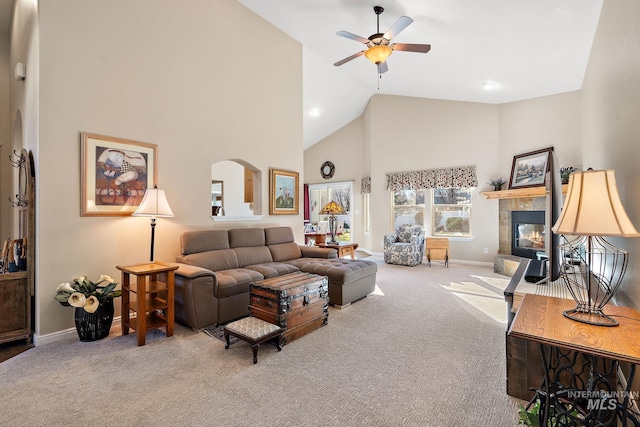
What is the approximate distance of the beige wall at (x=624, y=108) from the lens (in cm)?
174

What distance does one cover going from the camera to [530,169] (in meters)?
5.85

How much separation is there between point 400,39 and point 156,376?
192 inches

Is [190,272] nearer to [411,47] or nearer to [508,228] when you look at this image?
[411,47]

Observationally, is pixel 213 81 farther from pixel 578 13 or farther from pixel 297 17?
pixel 578 13

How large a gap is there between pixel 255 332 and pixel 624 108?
302cm

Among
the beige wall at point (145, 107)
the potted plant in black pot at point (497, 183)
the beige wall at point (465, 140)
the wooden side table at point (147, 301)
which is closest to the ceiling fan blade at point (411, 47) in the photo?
the beige wall at point (145, 107)

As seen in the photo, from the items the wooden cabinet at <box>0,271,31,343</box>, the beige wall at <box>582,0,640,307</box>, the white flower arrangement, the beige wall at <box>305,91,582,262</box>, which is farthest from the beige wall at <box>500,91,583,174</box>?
the wooden cabinet at <box>0,271,31,343</box>

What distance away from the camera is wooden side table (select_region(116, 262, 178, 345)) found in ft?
9.04

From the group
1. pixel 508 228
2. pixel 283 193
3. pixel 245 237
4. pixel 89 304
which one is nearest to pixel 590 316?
pixel 89 304

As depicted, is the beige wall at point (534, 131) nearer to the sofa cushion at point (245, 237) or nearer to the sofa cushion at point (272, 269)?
the sofa cushion at point (272, 269)

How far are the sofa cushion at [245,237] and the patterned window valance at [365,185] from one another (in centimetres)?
441

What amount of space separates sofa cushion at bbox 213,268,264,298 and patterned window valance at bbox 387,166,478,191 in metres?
4.99

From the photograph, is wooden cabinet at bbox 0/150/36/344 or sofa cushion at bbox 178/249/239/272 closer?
wooden cabinet at bbox 0/150/36/344

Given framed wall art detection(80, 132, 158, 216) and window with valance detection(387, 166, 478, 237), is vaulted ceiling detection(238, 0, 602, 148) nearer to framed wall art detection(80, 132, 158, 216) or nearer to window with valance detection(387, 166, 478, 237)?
window with valance detection(387, 166, 478, 237)
